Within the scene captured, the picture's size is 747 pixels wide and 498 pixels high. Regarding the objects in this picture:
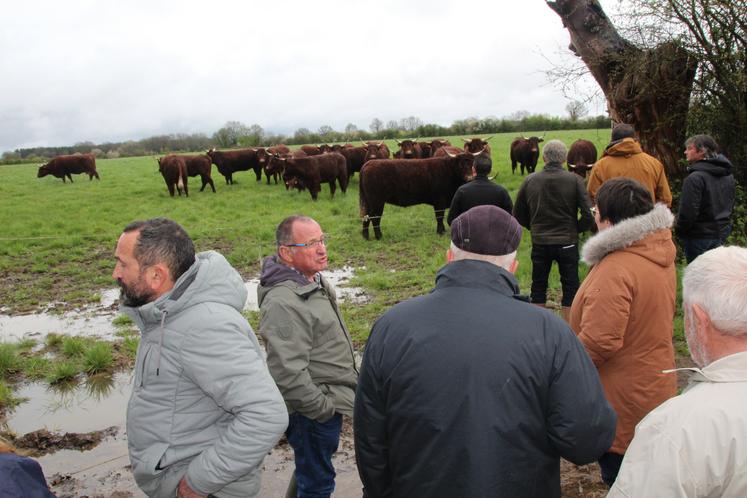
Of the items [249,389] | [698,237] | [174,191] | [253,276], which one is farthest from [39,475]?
[174,191]

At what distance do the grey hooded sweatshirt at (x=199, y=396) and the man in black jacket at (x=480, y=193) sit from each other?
460 centimetres

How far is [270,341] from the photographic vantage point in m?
2.75

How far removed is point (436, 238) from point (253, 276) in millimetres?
3650

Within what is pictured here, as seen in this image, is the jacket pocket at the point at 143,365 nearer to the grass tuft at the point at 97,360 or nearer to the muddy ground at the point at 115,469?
the muddy ground at the point at 115,469

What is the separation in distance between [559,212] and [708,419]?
4.22 metres

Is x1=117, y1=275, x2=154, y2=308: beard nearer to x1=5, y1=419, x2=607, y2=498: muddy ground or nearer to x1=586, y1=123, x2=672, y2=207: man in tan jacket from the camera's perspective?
x1=5, y1=419, x2=607, y2=498: muddy ground

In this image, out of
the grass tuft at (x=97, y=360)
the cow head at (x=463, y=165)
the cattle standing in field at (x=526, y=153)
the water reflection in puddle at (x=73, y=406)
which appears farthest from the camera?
the cattle standing in field at (x=526, y=153)

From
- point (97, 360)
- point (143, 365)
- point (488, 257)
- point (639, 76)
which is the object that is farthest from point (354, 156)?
point (488, 257)

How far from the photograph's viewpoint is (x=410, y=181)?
459 inches

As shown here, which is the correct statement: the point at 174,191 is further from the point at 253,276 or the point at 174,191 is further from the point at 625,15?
the point at 625,15

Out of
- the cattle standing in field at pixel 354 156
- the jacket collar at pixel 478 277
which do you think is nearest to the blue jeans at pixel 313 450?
the jacket collar at pixel 478 277

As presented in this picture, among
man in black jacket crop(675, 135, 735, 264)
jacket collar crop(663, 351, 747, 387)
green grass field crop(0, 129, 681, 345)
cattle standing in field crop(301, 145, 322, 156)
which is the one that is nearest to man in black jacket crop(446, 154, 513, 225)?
green grass field crop(0, 129, 681, 345)

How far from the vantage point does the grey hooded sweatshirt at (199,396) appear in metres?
2.10

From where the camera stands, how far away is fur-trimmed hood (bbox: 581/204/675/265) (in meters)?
2.77
